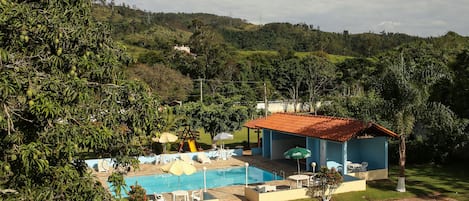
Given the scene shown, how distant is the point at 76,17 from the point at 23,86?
1591mm

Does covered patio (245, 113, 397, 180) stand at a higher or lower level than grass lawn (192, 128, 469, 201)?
higher

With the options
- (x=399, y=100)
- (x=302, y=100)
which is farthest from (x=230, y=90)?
(x=399, y=100)

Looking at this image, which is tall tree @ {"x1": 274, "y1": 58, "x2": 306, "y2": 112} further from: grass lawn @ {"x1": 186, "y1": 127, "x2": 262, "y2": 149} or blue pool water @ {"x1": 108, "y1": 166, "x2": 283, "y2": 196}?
blue pool water @ {"x1": 108, "y1": 166, "x2": 283, "y2": 196}

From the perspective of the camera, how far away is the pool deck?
19.0 meters

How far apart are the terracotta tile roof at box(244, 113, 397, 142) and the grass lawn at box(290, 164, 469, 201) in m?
2.26

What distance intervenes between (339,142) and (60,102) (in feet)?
53.1

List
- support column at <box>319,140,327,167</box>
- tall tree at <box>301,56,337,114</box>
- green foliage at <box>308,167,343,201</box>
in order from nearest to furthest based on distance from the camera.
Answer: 1. green foliage at <box>308,167,343,201</box>
2. support column at <box>319,140,327,167</box>
3. tall tree at <box>301,56,337,114</box>

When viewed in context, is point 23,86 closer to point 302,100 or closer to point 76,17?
point 76,17

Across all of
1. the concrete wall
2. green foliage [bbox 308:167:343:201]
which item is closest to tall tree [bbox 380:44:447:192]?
the concrete wall

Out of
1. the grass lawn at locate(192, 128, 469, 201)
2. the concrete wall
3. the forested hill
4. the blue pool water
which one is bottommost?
the blue pool water

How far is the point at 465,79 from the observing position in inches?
930

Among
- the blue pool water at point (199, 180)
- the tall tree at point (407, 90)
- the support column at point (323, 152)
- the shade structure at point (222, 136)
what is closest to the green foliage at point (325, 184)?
the tall tree at point (407, 90)

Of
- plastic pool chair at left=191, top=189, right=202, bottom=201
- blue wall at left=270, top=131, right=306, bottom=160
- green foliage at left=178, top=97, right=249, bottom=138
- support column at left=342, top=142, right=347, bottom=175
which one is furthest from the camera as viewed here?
green foliage at left=178, top=97, right=249, bottom=138

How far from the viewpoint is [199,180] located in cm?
2327
